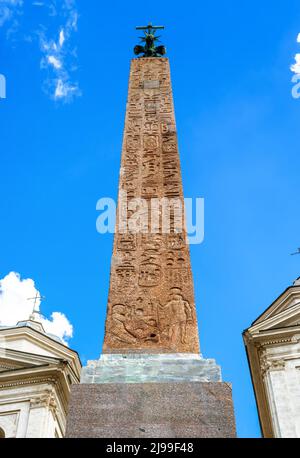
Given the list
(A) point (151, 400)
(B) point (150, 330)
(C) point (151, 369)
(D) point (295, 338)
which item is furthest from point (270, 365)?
(A) point (151, 400)

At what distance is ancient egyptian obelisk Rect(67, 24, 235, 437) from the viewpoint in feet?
17.1

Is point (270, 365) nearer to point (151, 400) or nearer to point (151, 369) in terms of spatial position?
point (151, 369)

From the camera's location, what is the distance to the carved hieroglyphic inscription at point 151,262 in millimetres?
6172

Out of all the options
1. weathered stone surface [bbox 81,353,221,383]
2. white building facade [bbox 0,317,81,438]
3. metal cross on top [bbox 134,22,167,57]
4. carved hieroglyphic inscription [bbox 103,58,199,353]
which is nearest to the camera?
weathered stone surface [bbox 81,353,221,383]

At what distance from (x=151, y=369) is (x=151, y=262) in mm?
1604

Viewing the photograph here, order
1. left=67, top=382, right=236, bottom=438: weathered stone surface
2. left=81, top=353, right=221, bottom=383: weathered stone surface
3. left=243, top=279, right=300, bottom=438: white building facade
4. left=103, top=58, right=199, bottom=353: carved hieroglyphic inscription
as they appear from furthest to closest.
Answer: left=243, top=279, right=300, bottom=438: white building facade < left=103, top=58, right=199, bottom=353: carved hieroglyphic inscription < left=81, top=353, right=221, bottom=383: weathered stone surface < left=67, top=382, right=236, bottom=438: weathered stone surface

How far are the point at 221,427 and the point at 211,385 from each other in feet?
1.35

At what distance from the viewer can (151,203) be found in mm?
7758

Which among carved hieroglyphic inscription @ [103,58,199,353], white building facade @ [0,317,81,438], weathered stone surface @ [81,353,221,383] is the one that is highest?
white building facade @ [0,317,81,438]

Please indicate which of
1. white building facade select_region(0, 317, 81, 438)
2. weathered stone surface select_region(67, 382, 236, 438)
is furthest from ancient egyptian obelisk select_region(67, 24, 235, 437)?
white building facade select_region(0, 317, 81, 438)

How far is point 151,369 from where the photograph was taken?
5660 millimetres

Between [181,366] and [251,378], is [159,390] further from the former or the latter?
[251,378]

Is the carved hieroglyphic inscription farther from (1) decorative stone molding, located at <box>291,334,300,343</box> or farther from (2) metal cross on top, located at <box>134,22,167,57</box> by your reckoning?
(1) decorative stone molding, located at <box>291,334,300,343</box>
